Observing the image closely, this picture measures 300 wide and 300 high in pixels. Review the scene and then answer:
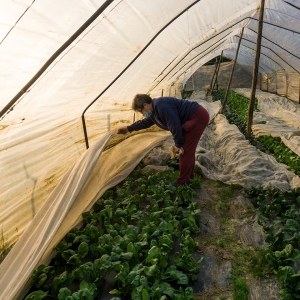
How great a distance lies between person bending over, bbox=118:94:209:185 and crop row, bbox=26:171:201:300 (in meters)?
0.58

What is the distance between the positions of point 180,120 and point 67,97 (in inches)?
64.6

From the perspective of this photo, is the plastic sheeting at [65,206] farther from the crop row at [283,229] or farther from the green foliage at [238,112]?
the green foliage at [238,112]

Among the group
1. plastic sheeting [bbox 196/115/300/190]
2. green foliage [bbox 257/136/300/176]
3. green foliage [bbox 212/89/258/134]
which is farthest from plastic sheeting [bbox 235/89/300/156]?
plastic sheeting [bbox 196/115/300/190]

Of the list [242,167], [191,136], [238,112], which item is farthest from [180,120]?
[238,112]

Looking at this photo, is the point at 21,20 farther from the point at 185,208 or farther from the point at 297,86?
the point at 297,86

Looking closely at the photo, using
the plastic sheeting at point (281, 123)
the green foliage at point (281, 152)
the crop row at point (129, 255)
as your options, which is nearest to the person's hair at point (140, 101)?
the crop row at point (129, 255)

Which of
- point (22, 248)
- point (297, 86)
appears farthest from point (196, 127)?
point (297, 86)

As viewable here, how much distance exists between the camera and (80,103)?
4883 millimetres

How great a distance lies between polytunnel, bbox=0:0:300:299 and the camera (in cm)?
298

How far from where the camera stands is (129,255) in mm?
3199

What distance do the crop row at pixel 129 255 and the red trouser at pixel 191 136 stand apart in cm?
50

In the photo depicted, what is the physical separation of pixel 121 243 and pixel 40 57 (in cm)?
199

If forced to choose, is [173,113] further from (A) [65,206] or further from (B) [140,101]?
(A) [65,206]

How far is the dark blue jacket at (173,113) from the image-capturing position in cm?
462
